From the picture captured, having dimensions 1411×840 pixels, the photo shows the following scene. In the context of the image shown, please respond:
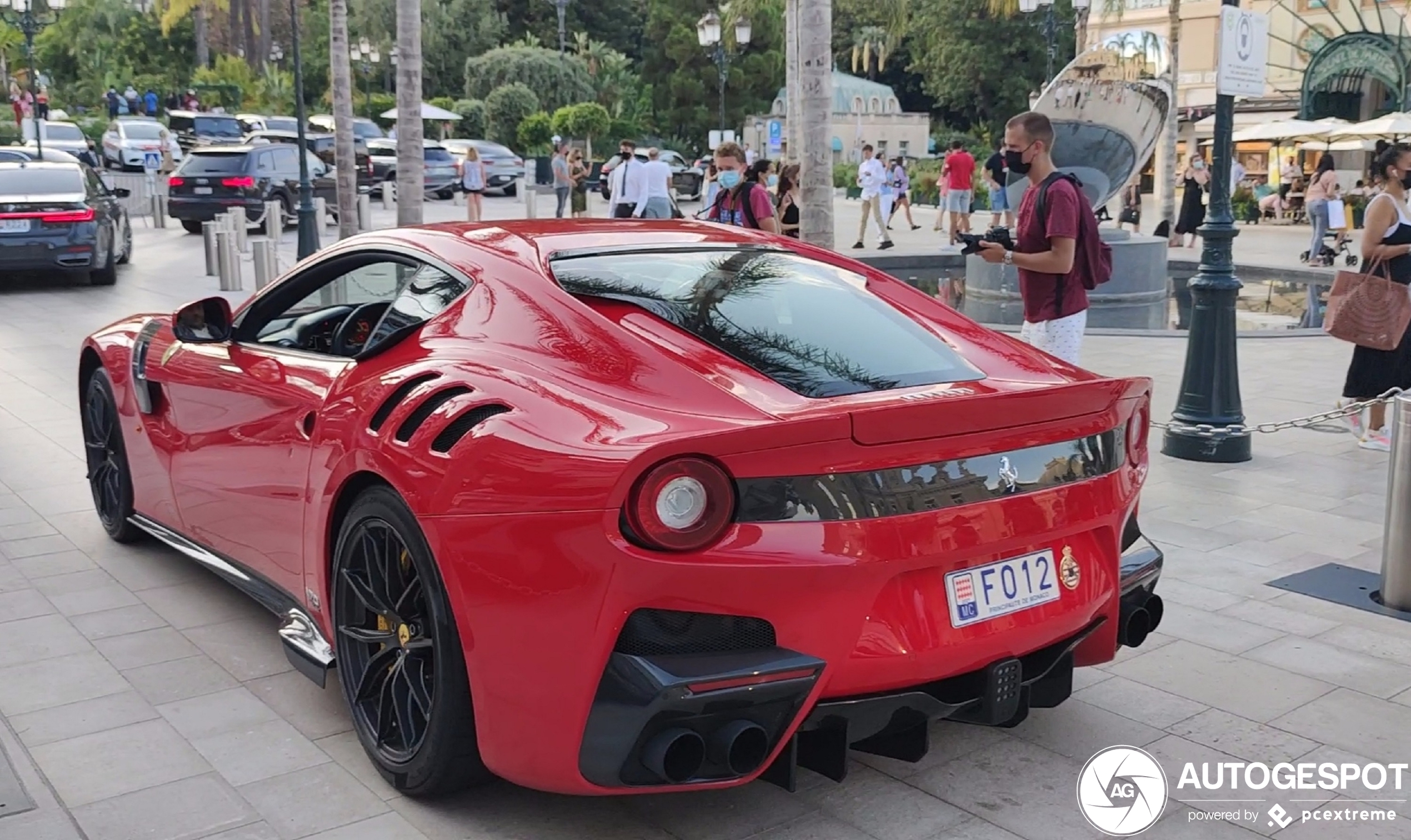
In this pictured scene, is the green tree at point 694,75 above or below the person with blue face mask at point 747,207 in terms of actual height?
above

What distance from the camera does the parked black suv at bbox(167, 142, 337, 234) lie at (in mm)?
24469

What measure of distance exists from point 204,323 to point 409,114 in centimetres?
1339

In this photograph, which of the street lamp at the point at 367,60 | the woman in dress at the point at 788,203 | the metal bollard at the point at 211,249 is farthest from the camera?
the street lamp at the point at 367,60

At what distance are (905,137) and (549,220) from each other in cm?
6262

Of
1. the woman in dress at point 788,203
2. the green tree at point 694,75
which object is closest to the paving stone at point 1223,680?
the woman in dress at point 788,203

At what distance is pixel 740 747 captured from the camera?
2.95 m

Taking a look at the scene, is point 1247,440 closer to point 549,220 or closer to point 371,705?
point 549,220

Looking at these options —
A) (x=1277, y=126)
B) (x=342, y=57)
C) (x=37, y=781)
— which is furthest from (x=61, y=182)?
(x=1277, y=126)

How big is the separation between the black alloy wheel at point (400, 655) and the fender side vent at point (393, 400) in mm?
179

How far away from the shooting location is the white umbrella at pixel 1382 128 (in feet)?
99.2

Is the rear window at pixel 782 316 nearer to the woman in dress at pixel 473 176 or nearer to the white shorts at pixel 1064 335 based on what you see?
the white shorts at pixel 1064 335

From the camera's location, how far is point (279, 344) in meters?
4.67

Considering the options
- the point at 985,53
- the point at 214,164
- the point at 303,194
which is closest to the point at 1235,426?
the point at 303,194

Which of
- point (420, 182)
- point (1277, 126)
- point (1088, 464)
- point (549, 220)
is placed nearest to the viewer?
point (1088, 464)
